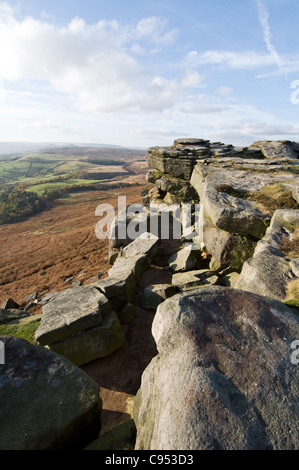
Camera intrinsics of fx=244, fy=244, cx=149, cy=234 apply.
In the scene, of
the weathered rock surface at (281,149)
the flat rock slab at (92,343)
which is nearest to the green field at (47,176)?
the weathered rock surface at (281,149)

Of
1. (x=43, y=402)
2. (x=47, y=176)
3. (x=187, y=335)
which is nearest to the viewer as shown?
(x=43, y=402)

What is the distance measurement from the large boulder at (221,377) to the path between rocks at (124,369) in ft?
4.55

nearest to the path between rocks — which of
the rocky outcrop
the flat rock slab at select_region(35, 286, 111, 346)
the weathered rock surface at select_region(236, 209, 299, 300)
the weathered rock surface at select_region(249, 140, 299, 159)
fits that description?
the flat rock slab at select_region(35, 286, 111, 346)

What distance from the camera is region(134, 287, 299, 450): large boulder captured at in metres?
3.71

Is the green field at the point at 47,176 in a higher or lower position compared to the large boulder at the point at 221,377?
lower

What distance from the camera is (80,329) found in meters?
8.50

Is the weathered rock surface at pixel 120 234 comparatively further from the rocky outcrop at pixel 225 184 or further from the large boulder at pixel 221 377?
the large boulder at pixel 221 377

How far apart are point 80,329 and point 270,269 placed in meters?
6.80

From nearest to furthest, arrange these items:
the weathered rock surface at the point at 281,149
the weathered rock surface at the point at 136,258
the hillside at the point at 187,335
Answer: the hillside at the point at 187,335 < the weathered rock surface at the point at 136,258 < the weathered rock surface at the point at 281,149

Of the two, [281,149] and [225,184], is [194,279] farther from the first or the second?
[281,149]

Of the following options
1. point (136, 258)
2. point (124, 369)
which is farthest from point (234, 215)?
point (124, 369)

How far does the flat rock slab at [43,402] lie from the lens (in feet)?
14.9

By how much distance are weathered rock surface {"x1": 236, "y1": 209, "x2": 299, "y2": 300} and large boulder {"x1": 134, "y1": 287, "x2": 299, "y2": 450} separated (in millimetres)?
1457

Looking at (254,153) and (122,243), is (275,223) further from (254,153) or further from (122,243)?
(254,153)
